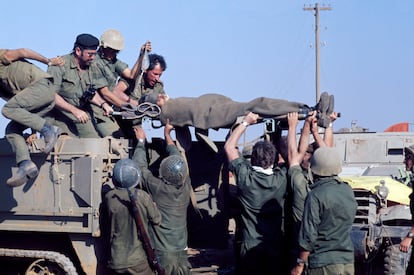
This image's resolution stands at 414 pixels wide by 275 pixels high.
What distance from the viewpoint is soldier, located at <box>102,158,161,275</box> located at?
7.88m

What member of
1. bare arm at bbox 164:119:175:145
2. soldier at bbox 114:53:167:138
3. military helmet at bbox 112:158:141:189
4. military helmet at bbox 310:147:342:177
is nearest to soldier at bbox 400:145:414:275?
military helmet at bbox 310:147:342:177

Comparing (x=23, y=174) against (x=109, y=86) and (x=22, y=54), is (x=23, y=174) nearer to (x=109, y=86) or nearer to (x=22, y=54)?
(x=22, y=54)

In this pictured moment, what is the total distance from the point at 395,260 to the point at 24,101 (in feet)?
16.0

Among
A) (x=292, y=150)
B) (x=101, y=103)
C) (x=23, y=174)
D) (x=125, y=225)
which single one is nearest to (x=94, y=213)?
(x=125, y=225)

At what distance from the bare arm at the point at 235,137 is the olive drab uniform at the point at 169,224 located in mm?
611

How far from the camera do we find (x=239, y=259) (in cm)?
823

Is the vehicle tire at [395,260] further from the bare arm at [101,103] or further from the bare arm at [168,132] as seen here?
the bare arm at [101,103]

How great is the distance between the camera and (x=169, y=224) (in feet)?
27.3

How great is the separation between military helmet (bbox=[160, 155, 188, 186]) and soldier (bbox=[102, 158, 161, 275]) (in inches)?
12.6

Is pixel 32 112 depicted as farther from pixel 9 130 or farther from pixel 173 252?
pixel 173 252

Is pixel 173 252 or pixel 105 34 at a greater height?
pixel 105 34

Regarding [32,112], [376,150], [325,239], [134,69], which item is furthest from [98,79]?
[376,150]

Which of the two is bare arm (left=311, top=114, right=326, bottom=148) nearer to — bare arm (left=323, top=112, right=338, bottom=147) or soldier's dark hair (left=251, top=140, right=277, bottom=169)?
bare arm (left=323, top=112, right=338, bottom=147)

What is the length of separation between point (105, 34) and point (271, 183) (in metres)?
3.59
